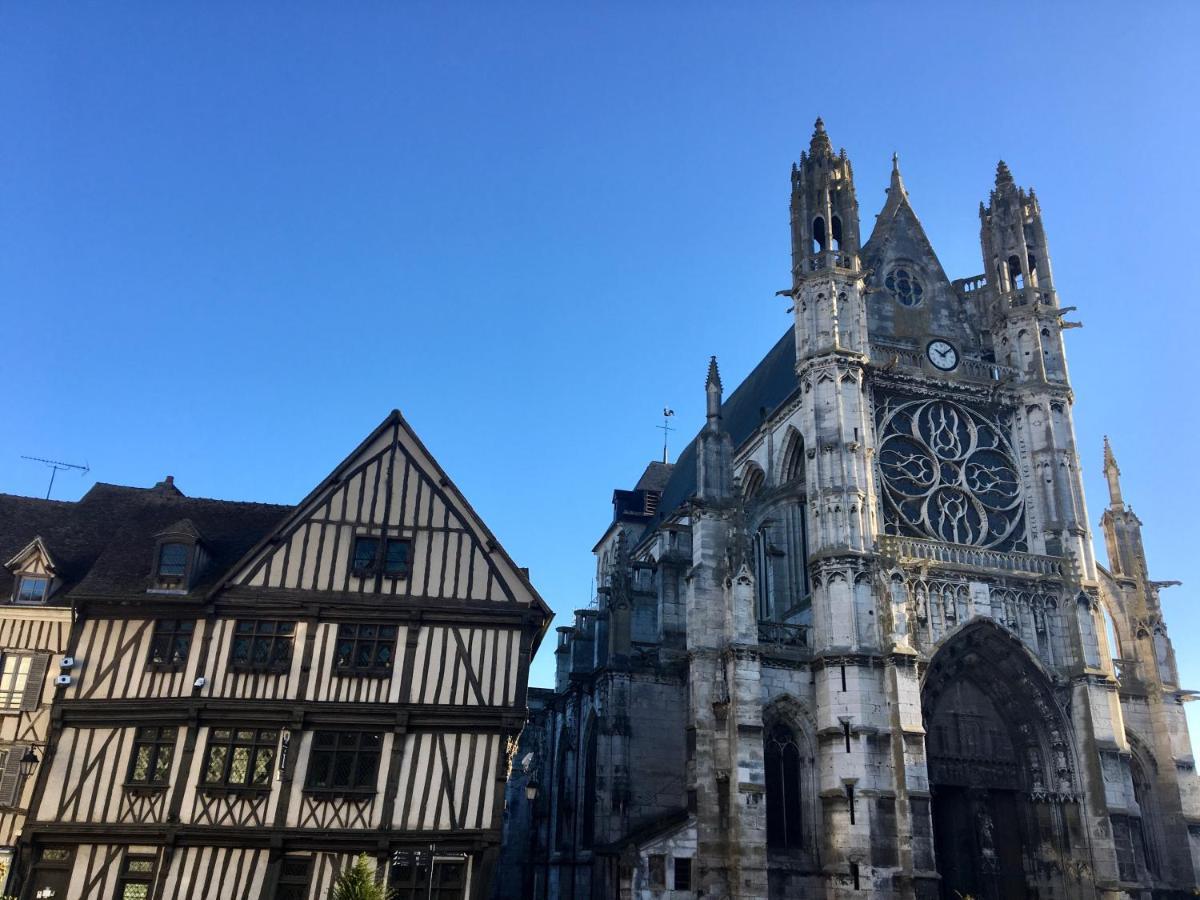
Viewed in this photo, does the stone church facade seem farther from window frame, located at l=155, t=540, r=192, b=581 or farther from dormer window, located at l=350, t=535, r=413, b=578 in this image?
window frame, located at l=155, t=540, r=192, b=581

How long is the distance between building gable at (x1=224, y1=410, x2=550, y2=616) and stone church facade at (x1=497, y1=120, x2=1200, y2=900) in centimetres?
577

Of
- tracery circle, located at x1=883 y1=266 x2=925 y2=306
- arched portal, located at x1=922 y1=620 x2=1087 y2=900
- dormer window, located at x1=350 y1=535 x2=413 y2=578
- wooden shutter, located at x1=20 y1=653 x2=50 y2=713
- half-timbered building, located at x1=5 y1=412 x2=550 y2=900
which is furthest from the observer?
tracery circle, located at x1=883 y1=266 x2=925 y2=306

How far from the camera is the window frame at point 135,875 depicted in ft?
54.5

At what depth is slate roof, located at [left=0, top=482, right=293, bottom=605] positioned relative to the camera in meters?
19.1

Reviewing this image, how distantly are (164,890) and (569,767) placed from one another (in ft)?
60.4

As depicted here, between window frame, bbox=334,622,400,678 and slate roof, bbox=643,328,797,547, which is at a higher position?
slate roof, bbox=643,328,797,547

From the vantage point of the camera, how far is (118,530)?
2053 centimetres

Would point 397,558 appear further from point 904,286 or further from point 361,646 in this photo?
point 904,286

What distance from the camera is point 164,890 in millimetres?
16469

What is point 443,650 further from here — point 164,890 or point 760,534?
point 760,534

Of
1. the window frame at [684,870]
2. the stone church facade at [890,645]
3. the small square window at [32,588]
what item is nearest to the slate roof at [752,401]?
the stone church facade at [890,645]

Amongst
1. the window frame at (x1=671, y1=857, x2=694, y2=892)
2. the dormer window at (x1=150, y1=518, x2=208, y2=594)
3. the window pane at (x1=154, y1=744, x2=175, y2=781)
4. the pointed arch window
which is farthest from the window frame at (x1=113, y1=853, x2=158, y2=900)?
the pointed arch window

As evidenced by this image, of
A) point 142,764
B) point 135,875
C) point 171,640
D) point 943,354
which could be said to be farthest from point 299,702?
point 943,354

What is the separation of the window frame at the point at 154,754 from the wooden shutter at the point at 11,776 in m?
1.87
